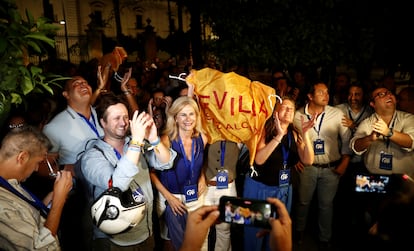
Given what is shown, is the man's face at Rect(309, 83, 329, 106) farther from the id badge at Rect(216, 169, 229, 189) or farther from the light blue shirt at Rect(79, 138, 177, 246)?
the light blue shirt at Rect(79, 138, 177, 246)

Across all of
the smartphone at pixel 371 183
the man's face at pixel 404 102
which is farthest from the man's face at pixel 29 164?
the man's face at pixel 404 102

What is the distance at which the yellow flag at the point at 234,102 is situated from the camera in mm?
3029

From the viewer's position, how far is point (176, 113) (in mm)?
3473

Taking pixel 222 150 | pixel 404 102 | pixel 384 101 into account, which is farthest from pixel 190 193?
pixel 404 102

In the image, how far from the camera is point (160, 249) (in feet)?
14.4

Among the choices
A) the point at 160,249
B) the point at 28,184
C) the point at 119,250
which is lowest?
the point at 160,249

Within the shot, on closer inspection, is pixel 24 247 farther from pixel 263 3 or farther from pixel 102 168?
pixel 263 3

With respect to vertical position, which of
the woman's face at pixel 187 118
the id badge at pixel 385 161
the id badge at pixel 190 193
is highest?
the woman's face at pixel 187 118

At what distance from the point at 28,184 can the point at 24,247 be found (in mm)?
1546

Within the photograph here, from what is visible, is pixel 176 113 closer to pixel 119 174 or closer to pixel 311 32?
pixel 119 174

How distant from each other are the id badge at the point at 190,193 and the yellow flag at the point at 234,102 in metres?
0.66

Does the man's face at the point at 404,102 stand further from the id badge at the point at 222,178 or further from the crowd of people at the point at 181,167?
the id badge at the point at 222,178

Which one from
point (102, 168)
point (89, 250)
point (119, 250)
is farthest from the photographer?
point (89, 250)

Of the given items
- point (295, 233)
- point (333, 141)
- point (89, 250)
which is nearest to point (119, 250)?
point (89, 250)
